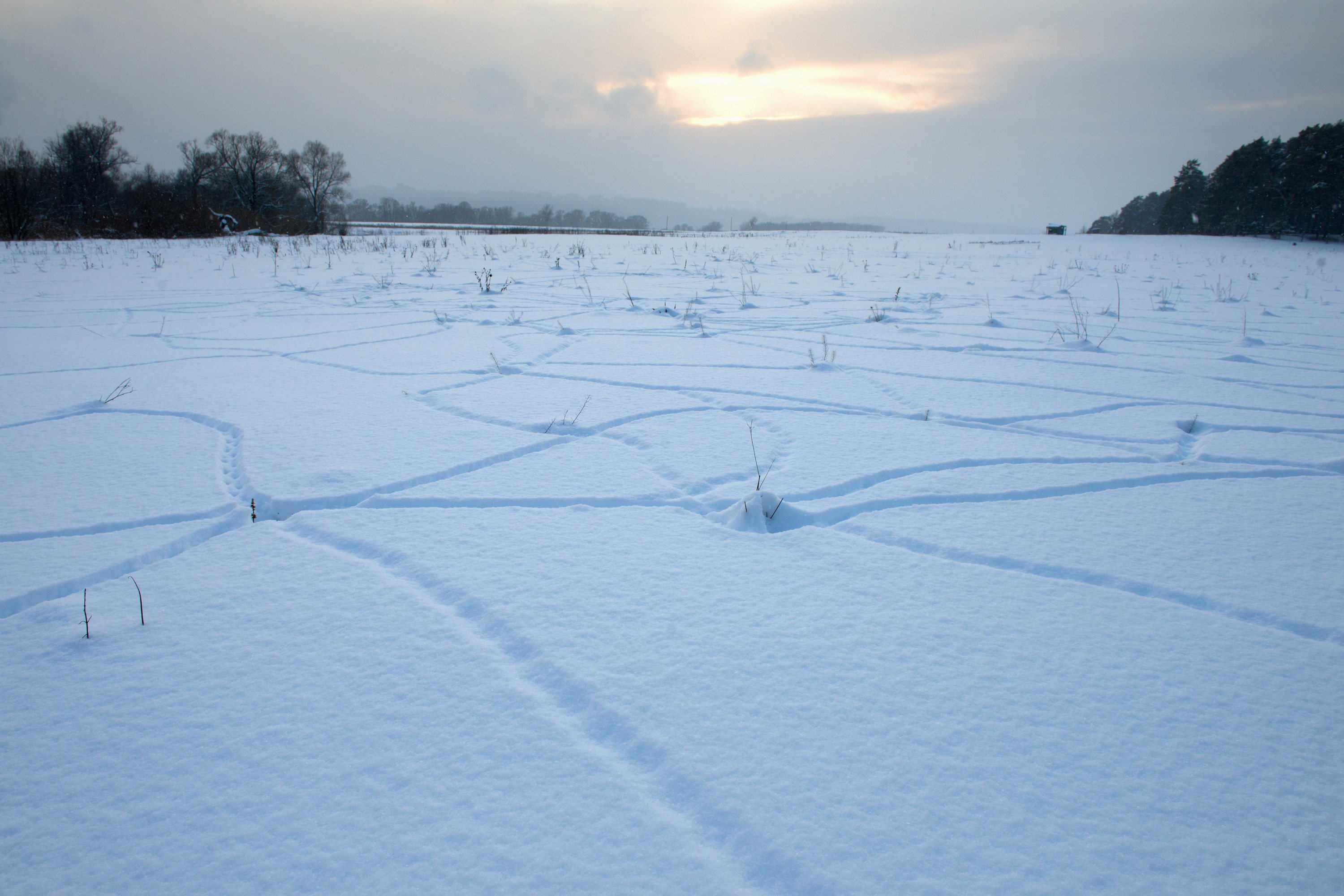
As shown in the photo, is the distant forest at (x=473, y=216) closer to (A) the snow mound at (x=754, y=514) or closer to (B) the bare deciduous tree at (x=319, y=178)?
(B) the bare deciduous tree at (x=319, y=178)

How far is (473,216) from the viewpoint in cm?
5878

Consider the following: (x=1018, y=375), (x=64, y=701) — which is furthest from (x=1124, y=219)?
(x=64, y=701)

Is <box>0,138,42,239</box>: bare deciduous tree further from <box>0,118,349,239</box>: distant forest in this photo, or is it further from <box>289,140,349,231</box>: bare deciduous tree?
<box>289,140,349,231</box>: bare deciduous tree

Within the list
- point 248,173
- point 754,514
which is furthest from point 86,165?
point 754,514

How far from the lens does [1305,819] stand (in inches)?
30.7

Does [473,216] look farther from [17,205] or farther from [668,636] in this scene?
[668,636]

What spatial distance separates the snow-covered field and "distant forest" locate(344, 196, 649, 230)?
181ft

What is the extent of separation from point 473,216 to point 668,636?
6399 cm

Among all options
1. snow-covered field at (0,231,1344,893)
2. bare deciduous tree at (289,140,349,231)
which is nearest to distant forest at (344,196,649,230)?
bare deciduous tree at (289,140,349,231)

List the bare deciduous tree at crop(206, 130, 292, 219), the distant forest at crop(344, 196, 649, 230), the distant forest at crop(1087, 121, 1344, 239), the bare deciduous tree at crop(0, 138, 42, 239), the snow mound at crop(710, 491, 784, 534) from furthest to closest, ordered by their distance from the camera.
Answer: the distant forest at crop(344, 196, 649, 230) → the bare deciduous tree at crop(206, 130, 292, 219) → the distant forest at crop(1087, 121, 1344, 239) → the bare deciduous tree at crop(0, 138, 42, 239) → the snow mound at crop(710, 491, 784, 534)

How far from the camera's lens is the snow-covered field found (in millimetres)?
750

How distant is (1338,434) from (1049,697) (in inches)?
85.7

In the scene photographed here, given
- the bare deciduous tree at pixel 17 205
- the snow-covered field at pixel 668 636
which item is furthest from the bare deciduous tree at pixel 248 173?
the snow-covered field at pixel 668 636

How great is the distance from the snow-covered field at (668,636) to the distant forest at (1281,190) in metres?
31.9
